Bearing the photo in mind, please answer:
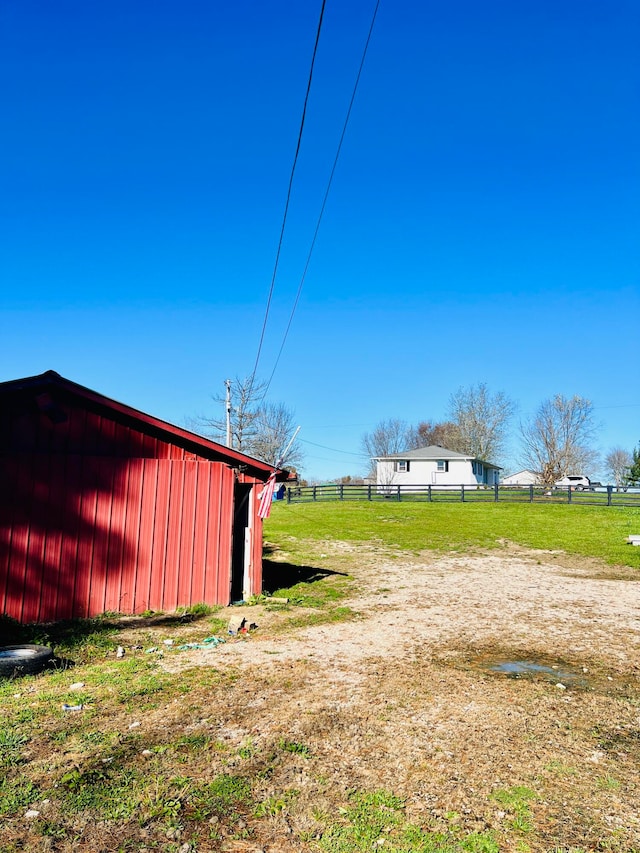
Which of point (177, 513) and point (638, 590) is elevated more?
point (177, 513)

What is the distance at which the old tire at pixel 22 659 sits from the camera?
6.14 metres

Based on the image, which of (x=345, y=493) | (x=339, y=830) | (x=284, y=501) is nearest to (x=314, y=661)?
(x=339, y=830)

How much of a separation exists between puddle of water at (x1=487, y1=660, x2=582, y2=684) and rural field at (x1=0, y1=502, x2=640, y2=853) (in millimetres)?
39

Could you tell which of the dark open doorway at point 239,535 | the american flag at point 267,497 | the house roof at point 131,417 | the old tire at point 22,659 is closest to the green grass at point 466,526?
the dark open doorway at point 239,535

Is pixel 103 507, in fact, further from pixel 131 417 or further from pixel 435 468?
pixel 435 468

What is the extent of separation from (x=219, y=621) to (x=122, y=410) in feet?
12.2

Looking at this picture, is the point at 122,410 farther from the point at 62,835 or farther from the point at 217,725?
the point at 62,835

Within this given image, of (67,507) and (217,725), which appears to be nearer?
(217,725)

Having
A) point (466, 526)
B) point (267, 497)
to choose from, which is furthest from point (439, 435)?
point (267, 497)

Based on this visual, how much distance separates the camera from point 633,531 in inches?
890

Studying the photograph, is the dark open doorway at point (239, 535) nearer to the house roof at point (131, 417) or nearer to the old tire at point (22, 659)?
the house roof at point (131, 417)

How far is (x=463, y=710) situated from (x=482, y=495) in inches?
1255

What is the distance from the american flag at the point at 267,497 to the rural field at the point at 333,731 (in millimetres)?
1605

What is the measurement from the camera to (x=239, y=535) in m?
11.7
